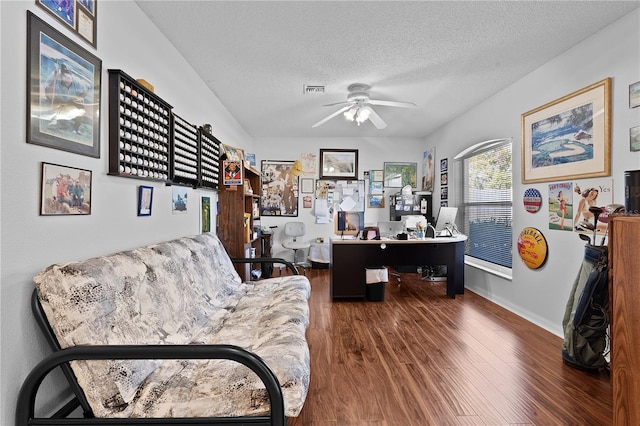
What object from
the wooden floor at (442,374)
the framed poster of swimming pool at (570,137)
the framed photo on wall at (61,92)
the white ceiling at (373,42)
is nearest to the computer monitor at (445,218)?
the framed poster of swimming pool at (570,137)

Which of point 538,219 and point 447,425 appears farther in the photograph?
point 538,219

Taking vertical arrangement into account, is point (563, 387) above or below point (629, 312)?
below

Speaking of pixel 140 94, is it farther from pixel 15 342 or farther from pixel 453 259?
pixel 453 259

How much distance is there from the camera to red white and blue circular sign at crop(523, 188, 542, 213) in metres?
3.13

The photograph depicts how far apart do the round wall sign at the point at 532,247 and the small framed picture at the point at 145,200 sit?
3509mm

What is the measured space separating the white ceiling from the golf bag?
1.71m

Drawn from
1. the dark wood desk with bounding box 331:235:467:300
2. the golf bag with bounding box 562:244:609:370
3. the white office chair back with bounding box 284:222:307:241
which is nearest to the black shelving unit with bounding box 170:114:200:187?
the dark wood desk with bounding box 331:235:467:300

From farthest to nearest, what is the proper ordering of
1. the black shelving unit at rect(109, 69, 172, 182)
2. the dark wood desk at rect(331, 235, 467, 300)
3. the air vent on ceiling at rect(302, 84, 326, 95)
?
the dark wood desk at rect(331, 235, 467, 300), the air vent on ceiling at rect(302, 84, 326, 95), the black shelving unit at rect(109, 69, 172, 182)

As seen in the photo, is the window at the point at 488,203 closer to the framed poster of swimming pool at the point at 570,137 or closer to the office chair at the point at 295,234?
the framed poster of swimming pool at the point at 570,137

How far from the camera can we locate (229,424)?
1138mm

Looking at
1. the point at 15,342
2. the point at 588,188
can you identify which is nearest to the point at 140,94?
the point at 15,342

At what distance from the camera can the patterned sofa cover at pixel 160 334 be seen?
3.84ft

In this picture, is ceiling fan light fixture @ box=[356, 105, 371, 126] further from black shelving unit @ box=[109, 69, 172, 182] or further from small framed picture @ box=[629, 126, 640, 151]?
small framed picture @ box=[629, 126, 640, 151]

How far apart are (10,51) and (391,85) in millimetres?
3128
